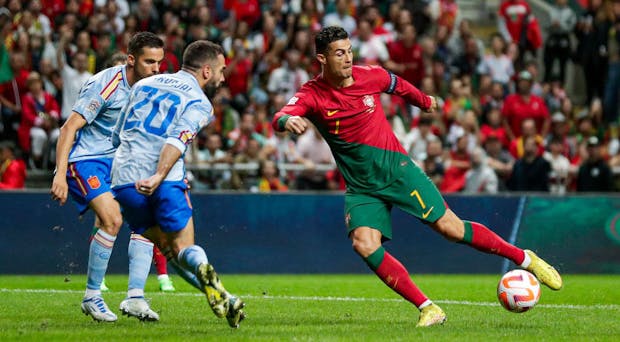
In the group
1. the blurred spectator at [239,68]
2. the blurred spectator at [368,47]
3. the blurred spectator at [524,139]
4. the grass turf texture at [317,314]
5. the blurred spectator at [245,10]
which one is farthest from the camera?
the blurred spectator at [245,10]

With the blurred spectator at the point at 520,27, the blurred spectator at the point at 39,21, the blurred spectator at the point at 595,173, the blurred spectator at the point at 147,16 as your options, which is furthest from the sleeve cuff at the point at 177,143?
the blurred spectator at the point at 520,27

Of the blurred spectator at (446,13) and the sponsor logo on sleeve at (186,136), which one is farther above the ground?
the sponsor logo on sleeve at (186,136)

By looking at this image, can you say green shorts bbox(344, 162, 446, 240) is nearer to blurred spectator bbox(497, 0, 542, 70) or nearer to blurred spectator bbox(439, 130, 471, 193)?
blurred spectator bbox(439, 130, 471, 193)

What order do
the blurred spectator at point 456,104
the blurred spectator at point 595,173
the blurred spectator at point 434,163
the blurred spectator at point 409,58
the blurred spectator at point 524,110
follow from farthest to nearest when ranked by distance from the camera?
the blurred spectator at point 409,58 < the blurred spectator at point 524,110 < the blurred spectator at point 456,104 < the blurred spectator at point 595,173 < the blurred spectator at point 434,163

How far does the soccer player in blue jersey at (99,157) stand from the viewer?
9047 millimetres

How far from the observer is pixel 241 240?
53.3ft

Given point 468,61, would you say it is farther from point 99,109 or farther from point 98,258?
point 98,258

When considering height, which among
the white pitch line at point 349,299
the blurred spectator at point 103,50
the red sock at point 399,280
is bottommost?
the white pitch line at point 349,299

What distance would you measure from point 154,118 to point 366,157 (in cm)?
184

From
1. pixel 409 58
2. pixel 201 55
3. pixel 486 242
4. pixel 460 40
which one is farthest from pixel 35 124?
pixel 486 242

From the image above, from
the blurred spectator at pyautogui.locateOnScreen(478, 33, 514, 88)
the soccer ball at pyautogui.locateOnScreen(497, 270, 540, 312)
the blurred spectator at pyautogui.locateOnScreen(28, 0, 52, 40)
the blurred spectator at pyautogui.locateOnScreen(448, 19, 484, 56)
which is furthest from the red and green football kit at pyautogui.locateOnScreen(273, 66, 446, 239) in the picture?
the blurred spectator at pyautogui.locateOnScreen(448, 19, 484, 56)

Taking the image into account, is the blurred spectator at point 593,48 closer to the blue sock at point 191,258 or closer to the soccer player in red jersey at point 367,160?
the soccer player in red jersey at point 367,160

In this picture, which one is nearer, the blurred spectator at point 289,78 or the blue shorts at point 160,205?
the blue shorts at point 160,205

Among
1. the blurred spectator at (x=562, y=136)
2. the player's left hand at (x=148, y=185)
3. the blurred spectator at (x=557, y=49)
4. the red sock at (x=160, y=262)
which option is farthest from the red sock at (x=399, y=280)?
the blurred spectator at (x=557, y=49)
